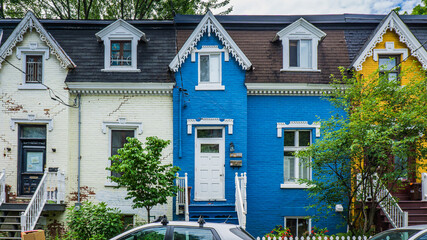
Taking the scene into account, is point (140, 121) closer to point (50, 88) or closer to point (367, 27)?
point (50, 88)

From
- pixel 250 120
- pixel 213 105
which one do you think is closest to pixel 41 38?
pixel 213 105

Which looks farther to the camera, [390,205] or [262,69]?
[262,69]

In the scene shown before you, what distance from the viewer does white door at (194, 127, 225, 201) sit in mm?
14586

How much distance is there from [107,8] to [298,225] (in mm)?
19548

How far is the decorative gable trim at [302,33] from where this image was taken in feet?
49.3

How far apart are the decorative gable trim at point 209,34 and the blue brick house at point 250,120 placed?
35mm

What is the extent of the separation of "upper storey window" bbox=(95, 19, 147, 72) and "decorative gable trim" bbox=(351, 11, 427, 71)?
8047 millimetres

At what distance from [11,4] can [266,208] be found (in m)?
20.8

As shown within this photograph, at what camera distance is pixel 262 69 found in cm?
1507

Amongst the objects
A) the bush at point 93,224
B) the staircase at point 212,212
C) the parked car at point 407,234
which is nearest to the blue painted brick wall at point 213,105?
the staircase at point 212,212

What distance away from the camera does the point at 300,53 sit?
1533cm

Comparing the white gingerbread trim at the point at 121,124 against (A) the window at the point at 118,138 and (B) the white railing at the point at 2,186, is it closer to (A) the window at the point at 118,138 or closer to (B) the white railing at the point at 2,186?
(A) the window at the point at 118,138

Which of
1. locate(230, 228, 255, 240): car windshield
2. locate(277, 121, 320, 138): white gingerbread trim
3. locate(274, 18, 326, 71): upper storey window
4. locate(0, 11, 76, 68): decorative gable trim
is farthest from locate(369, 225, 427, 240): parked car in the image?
locate(0, 11, 76, 68): decorative gable trim

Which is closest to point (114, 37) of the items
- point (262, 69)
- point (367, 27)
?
point (262, 69)
